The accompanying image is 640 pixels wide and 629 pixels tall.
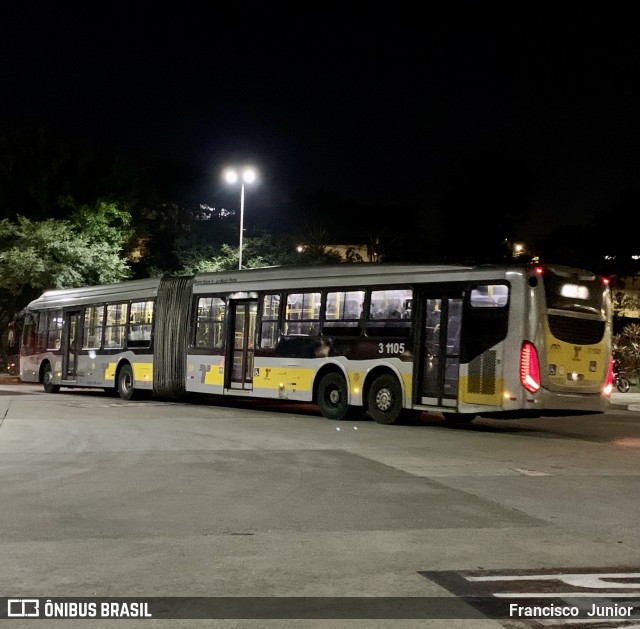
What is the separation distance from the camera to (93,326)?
29.0 m

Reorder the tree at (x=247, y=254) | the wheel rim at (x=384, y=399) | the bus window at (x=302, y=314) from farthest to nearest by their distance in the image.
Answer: the tree at (x=247, y=254) < the bus window at (x=302, y=314) < the wheel rim at (x=384, y=399)

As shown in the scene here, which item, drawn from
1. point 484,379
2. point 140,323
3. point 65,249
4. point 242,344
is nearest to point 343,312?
point 242,344

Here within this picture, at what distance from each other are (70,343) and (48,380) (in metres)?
2.09

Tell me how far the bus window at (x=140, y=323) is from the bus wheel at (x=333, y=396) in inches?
286

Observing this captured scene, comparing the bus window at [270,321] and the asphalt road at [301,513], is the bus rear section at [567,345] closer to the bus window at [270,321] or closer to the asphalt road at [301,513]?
the asphalt road at [301,513]

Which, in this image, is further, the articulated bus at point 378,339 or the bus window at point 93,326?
the bus window at point 93,326

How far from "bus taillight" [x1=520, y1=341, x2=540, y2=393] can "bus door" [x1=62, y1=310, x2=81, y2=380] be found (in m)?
16.8

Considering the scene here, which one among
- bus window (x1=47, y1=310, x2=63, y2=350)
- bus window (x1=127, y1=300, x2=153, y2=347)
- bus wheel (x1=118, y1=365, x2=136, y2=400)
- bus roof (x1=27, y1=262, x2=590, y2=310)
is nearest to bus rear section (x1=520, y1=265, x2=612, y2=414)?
bus roof (x1=27, y1=262, x2=590, y2=310)

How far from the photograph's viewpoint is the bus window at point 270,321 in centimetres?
2234

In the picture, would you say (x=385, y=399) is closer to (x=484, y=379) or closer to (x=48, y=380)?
(x=484, y=379)

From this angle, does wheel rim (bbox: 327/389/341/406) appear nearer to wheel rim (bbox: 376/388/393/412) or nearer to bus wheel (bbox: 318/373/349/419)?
bus wheel (bbox: 318/373/349/419)

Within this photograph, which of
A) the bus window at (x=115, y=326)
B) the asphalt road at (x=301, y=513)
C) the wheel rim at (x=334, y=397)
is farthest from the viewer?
the bus window at (x=115, y=326)

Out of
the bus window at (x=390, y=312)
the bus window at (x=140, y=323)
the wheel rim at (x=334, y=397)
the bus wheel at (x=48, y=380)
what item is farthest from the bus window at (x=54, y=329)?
the bus window at (x=390, y=312)

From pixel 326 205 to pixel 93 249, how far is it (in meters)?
34.3
